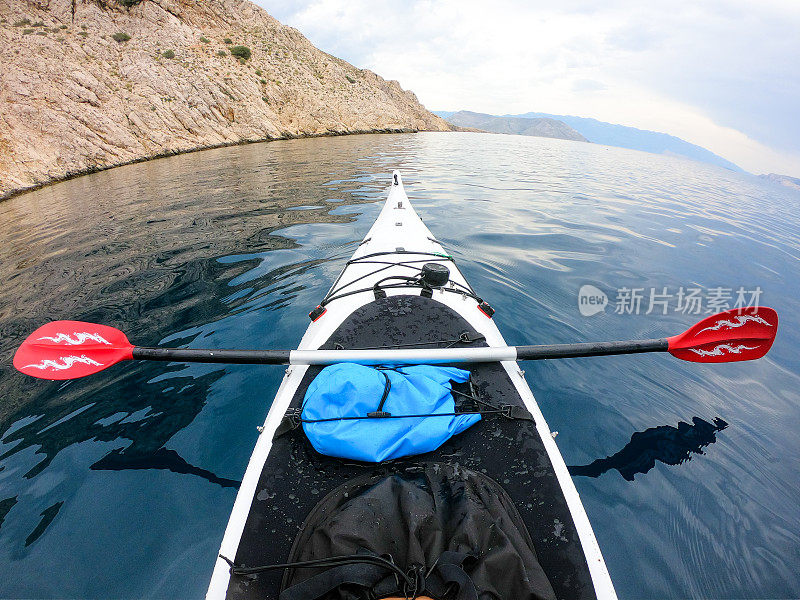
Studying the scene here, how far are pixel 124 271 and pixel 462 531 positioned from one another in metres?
7.37

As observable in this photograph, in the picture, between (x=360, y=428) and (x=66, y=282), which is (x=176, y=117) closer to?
(x=66, y=282)

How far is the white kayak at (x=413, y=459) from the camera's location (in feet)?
5.45

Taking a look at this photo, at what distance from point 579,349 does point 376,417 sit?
6.04 ft

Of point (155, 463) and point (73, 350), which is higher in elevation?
point (73, 350)

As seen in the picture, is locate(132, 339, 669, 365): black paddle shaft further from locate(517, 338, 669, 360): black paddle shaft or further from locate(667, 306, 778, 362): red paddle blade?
locate(667, 306, 778, 362): red paddle blade

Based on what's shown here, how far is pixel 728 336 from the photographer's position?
10.3 ft

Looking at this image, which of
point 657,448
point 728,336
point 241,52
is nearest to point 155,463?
point 657,448

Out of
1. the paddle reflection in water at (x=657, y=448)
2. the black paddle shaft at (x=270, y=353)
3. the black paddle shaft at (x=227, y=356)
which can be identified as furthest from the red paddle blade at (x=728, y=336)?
the black paddle shaft at (x=227, y=356)

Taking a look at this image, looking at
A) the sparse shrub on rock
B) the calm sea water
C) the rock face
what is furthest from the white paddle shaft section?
the sparse shrub on rock

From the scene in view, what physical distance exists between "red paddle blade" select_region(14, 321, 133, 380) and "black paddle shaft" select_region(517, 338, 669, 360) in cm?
346

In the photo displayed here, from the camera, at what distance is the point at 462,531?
1522 mm

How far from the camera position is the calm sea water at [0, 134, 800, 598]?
7.63ft

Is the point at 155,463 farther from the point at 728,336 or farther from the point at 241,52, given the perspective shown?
the point at 241,52

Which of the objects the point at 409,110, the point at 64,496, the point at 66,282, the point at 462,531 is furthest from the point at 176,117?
the point at 409,110
